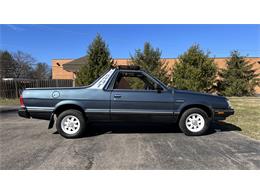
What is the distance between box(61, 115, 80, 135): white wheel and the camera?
17.8ft

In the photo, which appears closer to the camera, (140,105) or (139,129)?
(140,105)

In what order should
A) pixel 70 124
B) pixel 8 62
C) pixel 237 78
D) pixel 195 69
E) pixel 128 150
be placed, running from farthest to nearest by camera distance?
1. pixel 8 62
2. pixel 237 78
3. pixel 195 69
4. pixel 70 124
5. pixel 128 150

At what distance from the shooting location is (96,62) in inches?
641

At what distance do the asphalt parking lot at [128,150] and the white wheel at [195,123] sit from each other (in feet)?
0.86

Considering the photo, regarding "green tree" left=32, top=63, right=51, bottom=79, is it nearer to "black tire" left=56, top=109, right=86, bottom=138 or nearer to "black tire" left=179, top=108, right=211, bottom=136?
"black tire" left=56, top=109, right=86, bottom=138

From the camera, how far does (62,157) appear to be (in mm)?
4012

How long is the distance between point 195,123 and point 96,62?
11.9 m

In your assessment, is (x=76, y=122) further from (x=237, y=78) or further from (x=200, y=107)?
(x=237, y=78)

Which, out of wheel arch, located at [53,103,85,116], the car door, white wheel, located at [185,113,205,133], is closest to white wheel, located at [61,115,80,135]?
wheel arch, located at [53,103,85,116]

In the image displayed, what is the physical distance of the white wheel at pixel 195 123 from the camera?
5668 millimetres

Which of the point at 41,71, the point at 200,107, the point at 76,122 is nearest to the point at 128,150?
the point at 76,122

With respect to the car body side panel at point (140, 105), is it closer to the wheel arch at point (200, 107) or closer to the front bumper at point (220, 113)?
the wheel arch at point (200, 107)

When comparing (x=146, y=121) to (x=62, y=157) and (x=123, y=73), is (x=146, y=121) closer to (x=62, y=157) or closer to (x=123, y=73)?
(x=123, y=73)

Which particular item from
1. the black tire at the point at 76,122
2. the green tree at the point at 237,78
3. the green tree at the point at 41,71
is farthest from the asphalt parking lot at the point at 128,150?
the green tree at the point at 41,71
